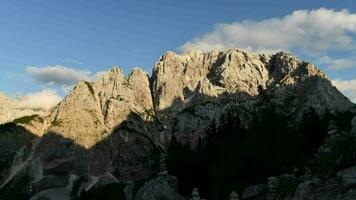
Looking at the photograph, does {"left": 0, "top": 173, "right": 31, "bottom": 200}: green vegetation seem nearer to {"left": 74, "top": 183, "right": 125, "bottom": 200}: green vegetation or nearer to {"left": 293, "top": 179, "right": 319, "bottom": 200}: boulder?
{"left": 74, "top": 183, "right": 125, "bottom": 200}: green vegetation

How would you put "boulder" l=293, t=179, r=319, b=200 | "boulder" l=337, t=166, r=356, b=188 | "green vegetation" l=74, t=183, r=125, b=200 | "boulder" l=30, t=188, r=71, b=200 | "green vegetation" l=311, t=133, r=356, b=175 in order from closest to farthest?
"boulder" l=337, t=166, r=356, b=188, "green vegetation" l=311, t=133, r=356, b=175, "boulder" l=293, t=179, r=319, b=200, "green vegetation" l=74, t=183, r=125, b=200, "boulder" l=30, t=188, r=71, b=200

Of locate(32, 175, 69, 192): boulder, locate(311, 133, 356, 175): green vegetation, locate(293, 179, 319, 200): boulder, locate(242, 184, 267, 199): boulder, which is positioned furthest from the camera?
locate(32, 175, 69, 192): boulder

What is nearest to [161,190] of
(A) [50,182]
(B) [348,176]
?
(B) [348,176]

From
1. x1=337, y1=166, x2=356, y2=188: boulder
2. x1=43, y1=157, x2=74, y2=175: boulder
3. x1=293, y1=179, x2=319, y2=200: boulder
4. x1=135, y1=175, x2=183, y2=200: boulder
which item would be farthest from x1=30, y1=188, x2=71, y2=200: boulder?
x1=337, y1=166, x2=356, y2=188: boulder

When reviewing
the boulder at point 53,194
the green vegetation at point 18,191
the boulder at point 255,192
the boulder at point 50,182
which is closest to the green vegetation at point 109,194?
the boulder at point 255,192

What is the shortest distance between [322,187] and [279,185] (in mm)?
12251

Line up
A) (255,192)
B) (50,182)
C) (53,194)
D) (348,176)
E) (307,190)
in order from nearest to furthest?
(348,176) → (307,190) → (255,192) → (53,194) → (50,182)

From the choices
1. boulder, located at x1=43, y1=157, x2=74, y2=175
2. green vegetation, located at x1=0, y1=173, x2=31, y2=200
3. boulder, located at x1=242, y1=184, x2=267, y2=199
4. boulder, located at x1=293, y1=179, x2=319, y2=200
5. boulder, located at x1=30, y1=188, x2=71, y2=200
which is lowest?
boulder, located at x1=293, y1=179, x2=319, y2=200

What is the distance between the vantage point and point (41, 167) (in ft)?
655

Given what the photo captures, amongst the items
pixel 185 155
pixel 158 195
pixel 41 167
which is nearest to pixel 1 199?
pixel 41 167

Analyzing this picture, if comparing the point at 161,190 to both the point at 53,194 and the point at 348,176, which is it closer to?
the point at 348,176

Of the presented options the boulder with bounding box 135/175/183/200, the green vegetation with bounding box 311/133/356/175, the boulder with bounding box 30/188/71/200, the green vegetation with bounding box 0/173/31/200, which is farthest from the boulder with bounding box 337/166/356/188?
the green vegetation with bounding box 0/173/31/200

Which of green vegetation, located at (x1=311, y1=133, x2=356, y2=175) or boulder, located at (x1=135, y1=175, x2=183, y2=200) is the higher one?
boulder, located at (x1=135, y1=175, x2=183, y2=200)

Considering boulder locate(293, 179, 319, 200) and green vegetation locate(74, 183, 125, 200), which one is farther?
green vegetation locate(74, 183, 125, 200)
